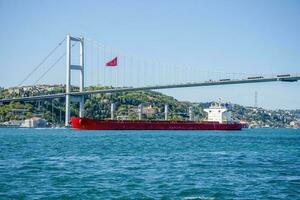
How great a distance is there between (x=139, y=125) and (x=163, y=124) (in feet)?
12.2

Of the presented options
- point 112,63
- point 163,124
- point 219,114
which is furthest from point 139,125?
point 219,114

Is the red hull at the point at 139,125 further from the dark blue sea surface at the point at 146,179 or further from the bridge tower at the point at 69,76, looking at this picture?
the dark blue sea surface at the point at 146,179

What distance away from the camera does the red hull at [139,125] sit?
185 feet

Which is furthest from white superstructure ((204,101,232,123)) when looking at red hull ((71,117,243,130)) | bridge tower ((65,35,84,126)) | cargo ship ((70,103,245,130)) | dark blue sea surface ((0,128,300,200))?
dark blue sea surface ((0,128,300,200))

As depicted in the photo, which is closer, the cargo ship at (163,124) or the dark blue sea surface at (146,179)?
the dark blue sea surface at (146,179)

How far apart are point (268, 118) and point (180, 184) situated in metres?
160

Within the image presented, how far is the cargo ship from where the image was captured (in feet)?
185

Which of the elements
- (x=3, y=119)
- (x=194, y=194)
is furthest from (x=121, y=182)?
(x=3, y=119)

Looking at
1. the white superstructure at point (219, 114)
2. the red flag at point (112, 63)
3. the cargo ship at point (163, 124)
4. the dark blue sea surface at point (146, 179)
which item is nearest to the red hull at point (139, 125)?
the cargo ship at point (163, 124)

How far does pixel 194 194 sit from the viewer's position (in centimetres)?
998

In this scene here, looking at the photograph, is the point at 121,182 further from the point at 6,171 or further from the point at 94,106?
the point at 94,106

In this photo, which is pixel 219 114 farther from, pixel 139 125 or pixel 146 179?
pixel 146 179

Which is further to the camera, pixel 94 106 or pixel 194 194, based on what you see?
pixel 94 106

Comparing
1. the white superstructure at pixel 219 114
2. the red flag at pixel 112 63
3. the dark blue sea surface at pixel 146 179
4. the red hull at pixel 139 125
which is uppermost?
the red flag at pixel 112 63
